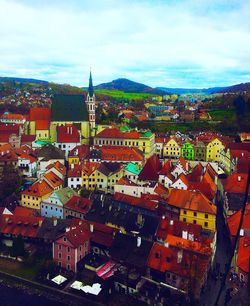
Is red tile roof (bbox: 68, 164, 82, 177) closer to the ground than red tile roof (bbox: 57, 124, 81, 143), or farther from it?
closer to the ground

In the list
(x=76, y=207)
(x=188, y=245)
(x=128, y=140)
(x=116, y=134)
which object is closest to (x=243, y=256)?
(x=188, y=245)

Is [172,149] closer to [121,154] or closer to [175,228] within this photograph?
[121,154]

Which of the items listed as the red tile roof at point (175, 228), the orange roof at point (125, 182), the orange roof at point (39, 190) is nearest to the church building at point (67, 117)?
the orange roof at point (125, 182)

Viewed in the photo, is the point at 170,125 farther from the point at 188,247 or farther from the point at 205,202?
the point at 188,247

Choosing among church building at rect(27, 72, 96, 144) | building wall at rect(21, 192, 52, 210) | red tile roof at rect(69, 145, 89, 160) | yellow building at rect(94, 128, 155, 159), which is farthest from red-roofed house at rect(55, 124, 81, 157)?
building wall at rect(21, 192, 52, 210)

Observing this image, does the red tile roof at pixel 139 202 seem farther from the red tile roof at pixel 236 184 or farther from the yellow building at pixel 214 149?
the yellow building at pixel 214 149

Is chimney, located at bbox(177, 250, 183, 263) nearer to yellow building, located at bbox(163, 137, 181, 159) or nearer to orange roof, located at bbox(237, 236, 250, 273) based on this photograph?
orange roof, located at bbox(237, 236, 250, 273)
